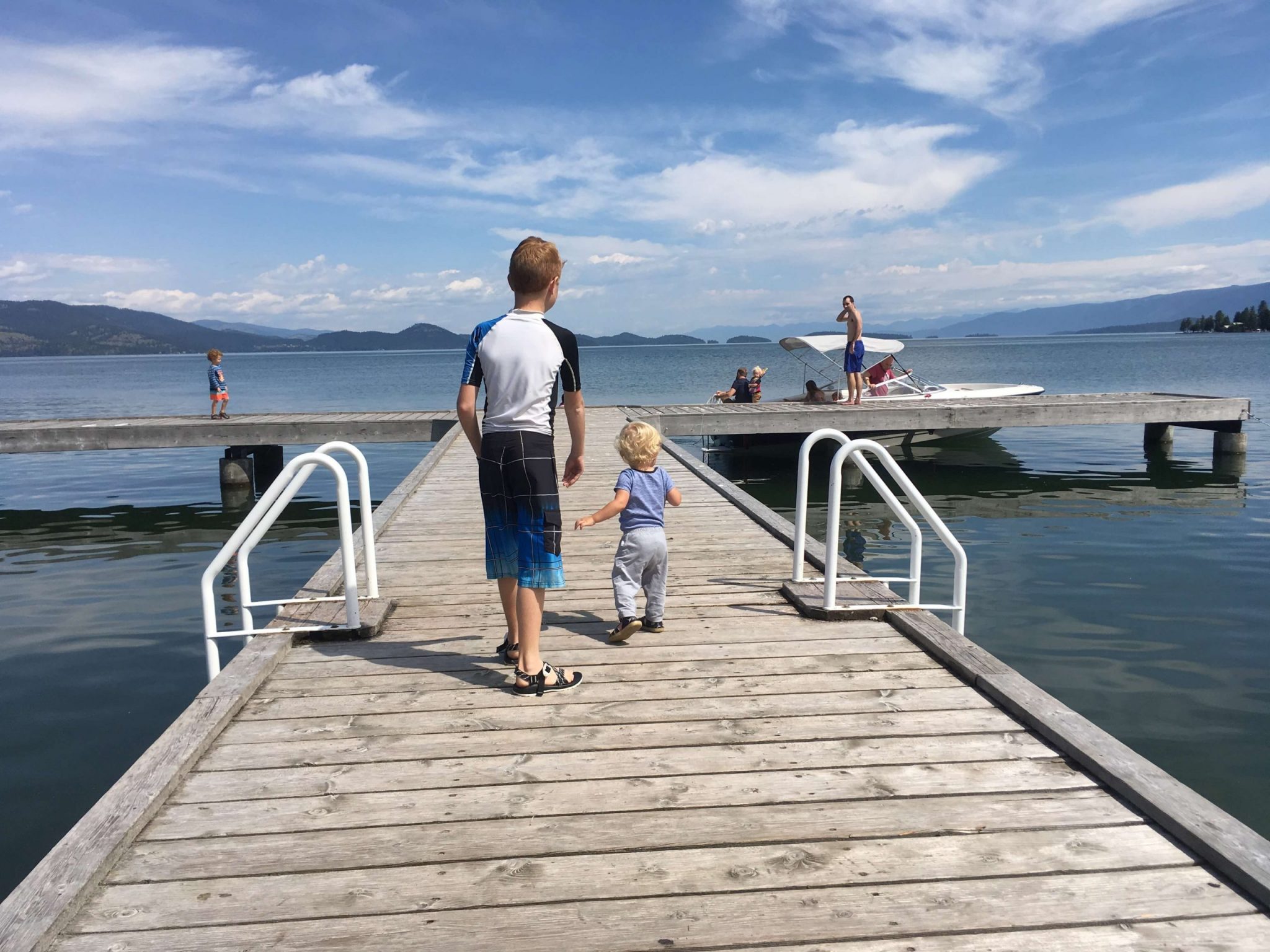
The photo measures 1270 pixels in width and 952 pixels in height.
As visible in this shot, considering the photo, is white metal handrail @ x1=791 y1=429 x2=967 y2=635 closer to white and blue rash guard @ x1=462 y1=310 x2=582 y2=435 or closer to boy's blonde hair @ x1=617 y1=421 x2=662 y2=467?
boy's blonde hair @ x1=617 y1=421 x2=662 y2=467

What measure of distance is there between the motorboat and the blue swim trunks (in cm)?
36

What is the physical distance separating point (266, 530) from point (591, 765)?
2.33m

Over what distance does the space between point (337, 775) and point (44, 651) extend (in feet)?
20.5

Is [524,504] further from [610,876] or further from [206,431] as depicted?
[206,431]

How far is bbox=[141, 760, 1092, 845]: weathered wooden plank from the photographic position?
2758 millimetres

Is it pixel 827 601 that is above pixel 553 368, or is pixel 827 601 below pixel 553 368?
below

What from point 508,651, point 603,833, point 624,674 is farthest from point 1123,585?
point 603,833

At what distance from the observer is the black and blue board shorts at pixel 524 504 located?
11.5 feet

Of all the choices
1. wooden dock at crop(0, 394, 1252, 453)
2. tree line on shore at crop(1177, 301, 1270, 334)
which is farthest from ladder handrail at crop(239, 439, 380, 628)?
tree line on shore at crop(1177, 301, 1270, 334)

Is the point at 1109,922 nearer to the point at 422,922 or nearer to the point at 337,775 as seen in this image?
the point at 422,922

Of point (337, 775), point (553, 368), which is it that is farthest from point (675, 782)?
point (553, 368)

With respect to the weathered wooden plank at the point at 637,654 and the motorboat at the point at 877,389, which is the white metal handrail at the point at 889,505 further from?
the motorboat at the point at 877,389

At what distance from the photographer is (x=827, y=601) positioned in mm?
4711

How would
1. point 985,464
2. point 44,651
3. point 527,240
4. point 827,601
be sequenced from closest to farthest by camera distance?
point 527,240
point 827,601
point 44,651
point 985,464
